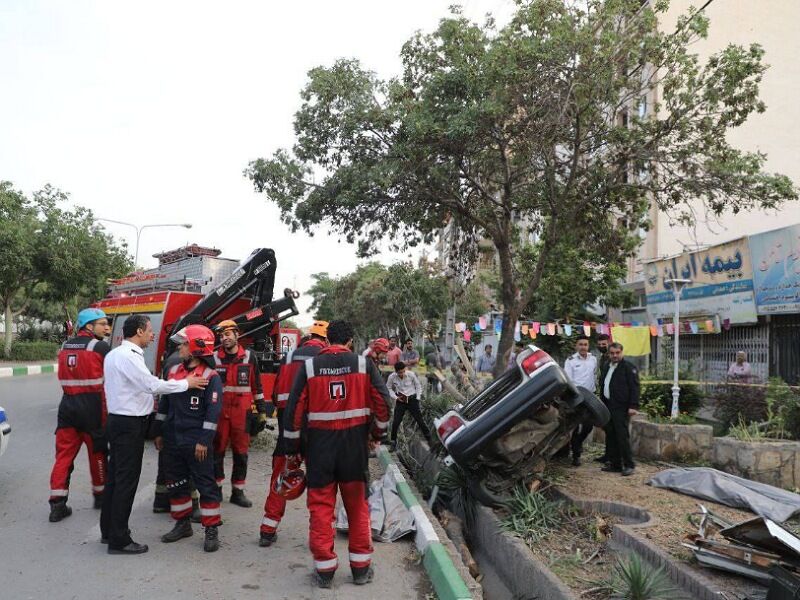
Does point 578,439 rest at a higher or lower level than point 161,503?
higher

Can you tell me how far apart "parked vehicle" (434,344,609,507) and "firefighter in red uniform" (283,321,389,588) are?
131 cm

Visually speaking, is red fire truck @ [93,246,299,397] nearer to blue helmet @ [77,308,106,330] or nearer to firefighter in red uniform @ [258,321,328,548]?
blue helmet @ [77,308,106,330]

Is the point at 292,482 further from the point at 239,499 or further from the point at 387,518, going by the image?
the point at 239,499

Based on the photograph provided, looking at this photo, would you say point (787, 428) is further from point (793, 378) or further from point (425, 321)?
point (425, 321)

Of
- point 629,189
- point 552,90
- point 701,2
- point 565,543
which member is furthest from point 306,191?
point 701,2

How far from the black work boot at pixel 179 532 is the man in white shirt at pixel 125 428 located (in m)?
0.25

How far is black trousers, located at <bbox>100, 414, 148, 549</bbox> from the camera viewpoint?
4.89 meters


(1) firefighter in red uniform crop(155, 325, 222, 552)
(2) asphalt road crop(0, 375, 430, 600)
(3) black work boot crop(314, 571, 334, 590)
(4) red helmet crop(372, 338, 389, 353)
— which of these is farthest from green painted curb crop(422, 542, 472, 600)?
(4) red helmet crop(372, 338, 389, 353)

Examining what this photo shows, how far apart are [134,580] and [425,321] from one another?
32468 millimetres

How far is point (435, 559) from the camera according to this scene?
15.6 feet

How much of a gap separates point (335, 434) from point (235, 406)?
2118 mm

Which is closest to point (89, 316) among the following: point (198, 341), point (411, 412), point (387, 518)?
point (198, 341)

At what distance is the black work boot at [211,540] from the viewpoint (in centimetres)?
505

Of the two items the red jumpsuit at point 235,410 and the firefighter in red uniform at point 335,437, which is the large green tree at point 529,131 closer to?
the red jumpsuit at point 235,410
